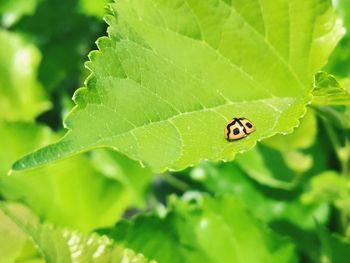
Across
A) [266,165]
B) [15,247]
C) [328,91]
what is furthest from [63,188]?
[328,91]

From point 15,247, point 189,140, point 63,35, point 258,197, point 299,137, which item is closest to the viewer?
point 189,140

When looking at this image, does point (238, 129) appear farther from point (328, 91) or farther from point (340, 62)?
point (340, 62)

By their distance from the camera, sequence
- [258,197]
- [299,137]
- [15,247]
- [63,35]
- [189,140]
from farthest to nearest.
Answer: [63,35], [258,197], [299,137], [15,247], [189,140]

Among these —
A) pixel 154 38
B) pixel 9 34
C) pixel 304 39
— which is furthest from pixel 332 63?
pixel 9 34

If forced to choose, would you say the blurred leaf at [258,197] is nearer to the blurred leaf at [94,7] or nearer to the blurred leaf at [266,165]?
the blurred leaf at [266,165]

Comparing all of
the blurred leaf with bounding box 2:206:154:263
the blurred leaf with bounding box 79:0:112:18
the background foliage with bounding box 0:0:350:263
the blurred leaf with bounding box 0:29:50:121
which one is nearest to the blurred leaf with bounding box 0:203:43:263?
the background foliage with bounding box 0:0:350:263

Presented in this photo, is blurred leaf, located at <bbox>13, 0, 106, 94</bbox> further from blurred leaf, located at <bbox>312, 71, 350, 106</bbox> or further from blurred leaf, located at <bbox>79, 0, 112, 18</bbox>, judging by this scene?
blurred leaf, located at <bbox>312, 71, 350, 106</bbox>

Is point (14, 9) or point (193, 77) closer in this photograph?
point (193, 77)
